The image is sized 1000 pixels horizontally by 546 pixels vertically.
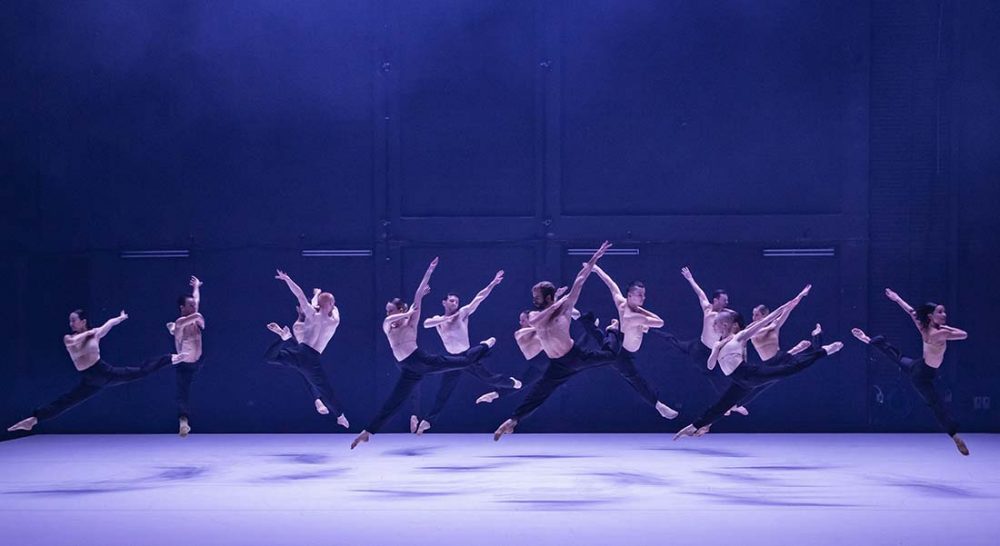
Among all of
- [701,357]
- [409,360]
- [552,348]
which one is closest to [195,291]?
[409,360]

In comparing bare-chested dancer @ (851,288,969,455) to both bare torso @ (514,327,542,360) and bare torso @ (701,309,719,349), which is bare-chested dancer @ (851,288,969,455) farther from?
bare torso @ (514,327,542,360)

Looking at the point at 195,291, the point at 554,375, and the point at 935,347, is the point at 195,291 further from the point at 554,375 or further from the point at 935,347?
the point at 935,347

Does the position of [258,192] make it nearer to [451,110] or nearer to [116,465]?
[451,110]

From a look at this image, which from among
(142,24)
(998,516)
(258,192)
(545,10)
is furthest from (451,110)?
(998,516)

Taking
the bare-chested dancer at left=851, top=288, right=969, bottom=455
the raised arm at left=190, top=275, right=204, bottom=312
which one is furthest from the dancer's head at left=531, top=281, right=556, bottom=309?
the raised arm at left=190, top=275, right=204, bottom=312

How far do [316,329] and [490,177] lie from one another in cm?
302

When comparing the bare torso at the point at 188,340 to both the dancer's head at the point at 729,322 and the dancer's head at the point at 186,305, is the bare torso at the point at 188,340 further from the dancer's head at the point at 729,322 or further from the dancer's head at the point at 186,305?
the dancer's head at the point at 729,322

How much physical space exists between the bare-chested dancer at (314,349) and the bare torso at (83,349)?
1.85m

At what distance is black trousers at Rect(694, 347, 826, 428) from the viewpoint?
10.8 meters

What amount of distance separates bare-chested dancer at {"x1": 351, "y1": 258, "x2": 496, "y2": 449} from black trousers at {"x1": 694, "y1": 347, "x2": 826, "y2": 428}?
2.47m

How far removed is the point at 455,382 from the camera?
12523 mm

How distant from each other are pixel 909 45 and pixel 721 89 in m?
2.40

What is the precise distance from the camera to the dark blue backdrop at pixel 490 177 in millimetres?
13609

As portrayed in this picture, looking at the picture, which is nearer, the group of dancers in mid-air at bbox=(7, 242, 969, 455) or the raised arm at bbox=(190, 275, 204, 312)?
the group of dancers in mid-air at bbox=(7, 242, 969, 455)
